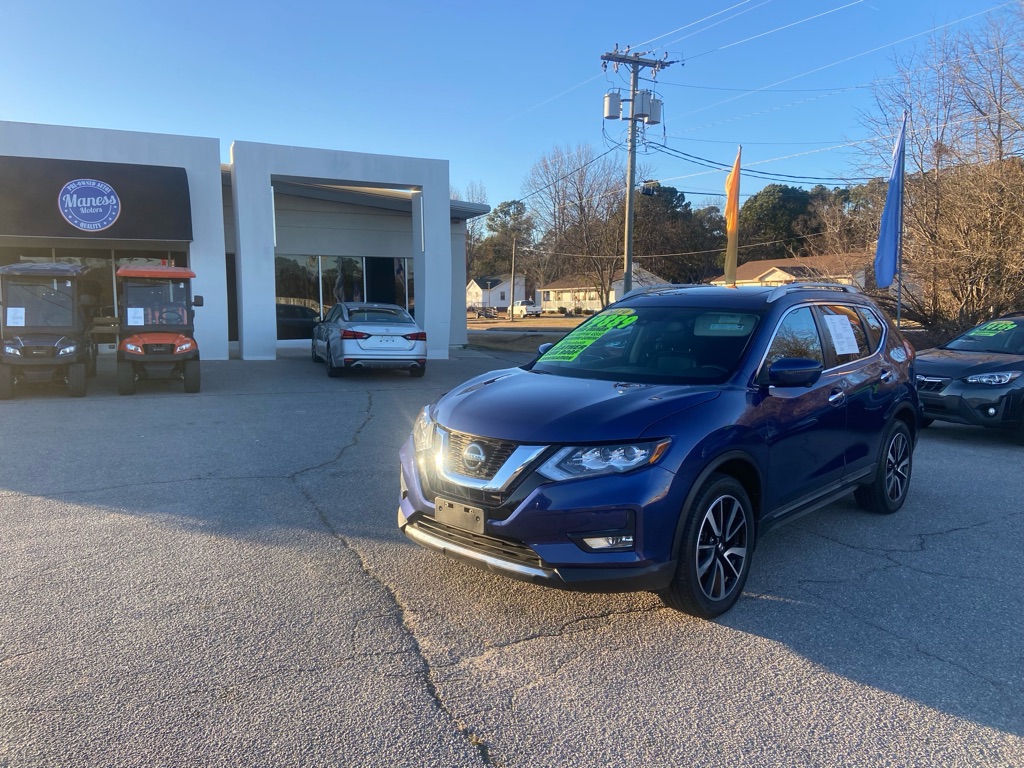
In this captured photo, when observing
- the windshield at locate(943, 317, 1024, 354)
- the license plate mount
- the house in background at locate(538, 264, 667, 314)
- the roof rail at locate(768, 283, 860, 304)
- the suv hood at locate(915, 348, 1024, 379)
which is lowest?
the license plate mount

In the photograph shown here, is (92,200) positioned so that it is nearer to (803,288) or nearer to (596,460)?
(803,288)

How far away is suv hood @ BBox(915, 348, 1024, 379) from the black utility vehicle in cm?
1231

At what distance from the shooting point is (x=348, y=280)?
22.6 metres

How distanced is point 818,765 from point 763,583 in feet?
5.88

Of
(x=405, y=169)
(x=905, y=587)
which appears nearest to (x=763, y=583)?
(x=905, y=587)

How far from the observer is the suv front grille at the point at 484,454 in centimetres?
381

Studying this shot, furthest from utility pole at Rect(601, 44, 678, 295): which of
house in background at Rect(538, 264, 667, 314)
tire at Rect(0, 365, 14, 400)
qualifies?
house in background at Rect(538, 264, 667, 314)

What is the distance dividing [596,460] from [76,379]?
10896 mm

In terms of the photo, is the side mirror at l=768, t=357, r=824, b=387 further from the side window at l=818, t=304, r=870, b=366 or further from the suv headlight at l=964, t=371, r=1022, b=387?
the suv headlight at l=964, t=371, r=1022, b=387

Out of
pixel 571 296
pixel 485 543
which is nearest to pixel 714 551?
pixel 485 543

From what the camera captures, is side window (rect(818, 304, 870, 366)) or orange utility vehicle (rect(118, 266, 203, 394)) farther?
orange utility vehicle (rect(118, 266, 203, 394))

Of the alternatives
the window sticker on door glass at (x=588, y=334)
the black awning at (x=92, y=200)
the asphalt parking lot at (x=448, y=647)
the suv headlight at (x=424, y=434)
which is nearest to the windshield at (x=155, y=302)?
the black awning at (x=92, y=200)

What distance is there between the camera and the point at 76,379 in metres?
11.8

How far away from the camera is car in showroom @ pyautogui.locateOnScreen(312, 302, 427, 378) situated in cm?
1407
